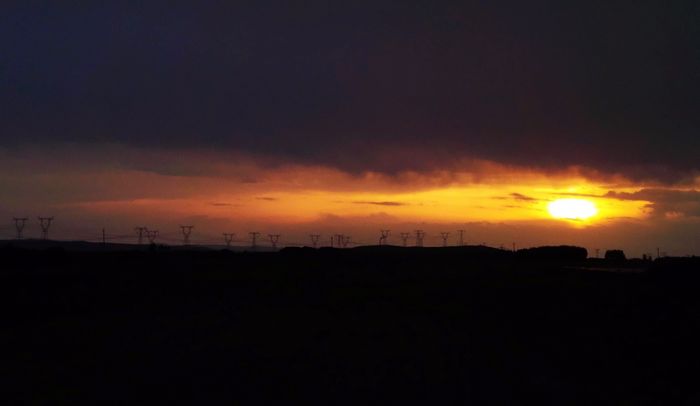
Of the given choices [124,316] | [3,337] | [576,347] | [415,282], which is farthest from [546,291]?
[3,337]

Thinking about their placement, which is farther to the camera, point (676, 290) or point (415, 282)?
point (415, 282)

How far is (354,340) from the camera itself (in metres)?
25.7

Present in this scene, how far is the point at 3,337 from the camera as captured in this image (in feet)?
89.3

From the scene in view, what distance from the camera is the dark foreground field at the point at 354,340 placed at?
20031 mm

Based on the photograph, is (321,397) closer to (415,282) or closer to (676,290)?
(676,290)

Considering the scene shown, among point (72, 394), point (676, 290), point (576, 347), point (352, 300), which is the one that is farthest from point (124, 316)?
point (676, 290)

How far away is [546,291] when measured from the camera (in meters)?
36.0

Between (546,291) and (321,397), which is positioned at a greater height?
(546,291)

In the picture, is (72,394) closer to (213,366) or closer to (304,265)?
(213,366)

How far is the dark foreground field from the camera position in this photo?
789 inches

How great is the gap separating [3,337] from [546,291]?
22.1 metres

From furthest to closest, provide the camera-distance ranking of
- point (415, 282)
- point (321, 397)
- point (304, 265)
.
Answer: point (304, 265), point (415, 282), point (321, 397)

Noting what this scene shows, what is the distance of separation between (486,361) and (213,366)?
299 inches

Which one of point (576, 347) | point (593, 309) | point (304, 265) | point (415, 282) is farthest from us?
point (304, 265)
